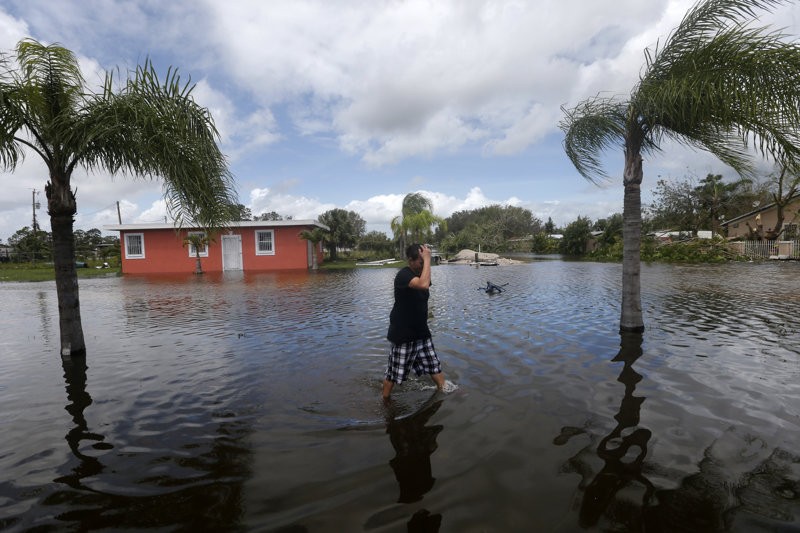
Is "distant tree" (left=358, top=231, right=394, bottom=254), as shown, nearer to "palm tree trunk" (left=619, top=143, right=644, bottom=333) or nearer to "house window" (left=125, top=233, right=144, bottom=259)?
"house window" (left=125, top=233, right=144, bottom=259)

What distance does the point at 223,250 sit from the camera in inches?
1151

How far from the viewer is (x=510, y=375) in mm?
5762

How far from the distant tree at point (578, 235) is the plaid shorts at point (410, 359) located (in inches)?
1857

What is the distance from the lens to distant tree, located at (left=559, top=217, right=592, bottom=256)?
47281 mm

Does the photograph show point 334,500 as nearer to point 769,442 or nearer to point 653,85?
point 769,442

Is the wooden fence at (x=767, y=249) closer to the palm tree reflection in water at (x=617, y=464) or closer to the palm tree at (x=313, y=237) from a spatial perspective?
the palm tree at (x=313, y=237)

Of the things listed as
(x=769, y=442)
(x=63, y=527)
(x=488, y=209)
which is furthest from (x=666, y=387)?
(x=488, y=209)

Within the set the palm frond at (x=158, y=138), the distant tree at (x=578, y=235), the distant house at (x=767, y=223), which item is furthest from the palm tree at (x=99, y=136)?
the distant tree at (x=578, y=235)

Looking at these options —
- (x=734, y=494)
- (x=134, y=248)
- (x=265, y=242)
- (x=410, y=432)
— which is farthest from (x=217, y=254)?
(x=734, y=494)

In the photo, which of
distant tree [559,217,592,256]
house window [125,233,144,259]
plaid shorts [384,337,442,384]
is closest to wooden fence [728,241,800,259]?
distant tree [559,217,592,256]

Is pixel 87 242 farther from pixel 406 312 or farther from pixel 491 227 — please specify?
pixel 406 312

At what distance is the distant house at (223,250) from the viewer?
29172mm

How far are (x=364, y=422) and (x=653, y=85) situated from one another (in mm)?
7007

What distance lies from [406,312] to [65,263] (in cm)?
595
